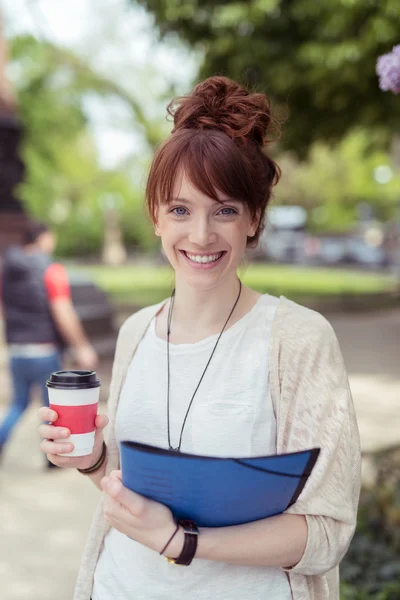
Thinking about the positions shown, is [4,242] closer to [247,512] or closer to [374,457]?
[374,457]

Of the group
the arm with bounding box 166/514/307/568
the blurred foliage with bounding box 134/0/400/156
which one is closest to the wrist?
the arm with bounding box 166/514/307/568

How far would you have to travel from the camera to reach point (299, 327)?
5.18ft

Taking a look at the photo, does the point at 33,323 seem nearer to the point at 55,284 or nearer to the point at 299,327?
the point at 55,284

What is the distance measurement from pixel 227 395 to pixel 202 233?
1.15 feet

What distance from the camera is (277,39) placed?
8461 mm

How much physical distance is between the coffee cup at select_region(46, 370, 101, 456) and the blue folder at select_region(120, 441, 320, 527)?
21 centimetres

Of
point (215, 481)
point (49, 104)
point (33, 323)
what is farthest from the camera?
point (49, 104)

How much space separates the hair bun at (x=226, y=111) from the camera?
5.19ft

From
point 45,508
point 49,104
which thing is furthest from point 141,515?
point 49,104

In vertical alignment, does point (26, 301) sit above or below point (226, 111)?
below

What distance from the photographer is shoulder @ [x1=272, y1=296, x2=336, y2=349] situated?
5.11ft

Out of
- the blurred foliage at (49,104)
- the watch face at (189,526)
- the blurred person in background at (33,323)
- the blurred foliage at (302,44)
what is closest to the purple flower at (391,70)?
the watch face at (189,526)

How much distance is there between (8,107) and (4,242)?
6.51ft

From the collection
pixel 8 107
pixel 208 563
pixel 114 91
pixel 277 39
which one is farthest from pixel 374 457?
pixel 114 91
